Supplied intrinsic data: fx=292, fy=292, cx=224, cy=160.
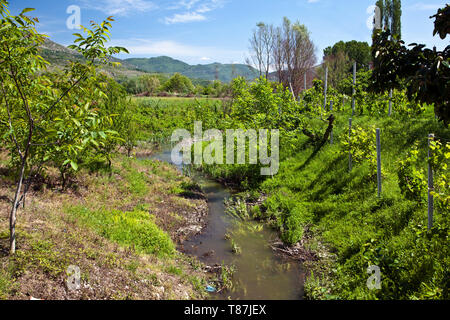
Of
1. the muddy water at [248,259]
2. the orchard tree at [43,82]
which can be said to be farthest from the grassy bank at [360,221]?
the orchard tree at [43,82]

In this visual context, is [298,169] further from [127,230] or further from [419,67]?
[419,67]

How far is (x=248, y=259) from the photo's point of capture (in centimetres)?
723

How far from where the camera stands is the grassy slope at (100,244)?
451 centimetres

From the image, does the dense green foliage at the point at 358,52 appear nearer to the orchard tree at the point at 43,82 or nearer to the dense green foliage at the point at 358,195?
the dense green foliage at the point at 358,195

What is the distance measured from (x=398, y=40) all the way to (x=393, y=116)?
10.1m

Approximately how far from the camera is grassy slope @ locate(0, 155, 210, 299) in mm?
4512

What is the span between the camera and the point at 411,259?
502 centimetres

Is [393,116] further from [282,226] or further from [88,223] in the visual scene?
[88,223]

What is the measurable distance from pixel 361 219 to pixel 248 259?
2.96 meters

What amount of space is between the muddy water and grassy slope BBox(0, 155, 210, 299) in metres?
0.60

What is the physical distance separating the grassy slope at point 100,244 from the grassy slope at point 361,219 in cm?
285

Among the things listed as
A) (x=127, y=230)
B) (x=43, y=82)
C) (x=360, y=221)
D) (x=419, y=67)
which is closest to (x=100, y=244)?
(x=127, y=230)

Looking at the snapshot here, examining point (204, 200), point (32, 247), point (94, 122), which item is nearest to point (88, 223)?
point (32, 247)

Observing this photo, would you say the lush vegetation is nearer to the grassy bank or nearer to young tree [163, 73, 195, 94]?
the grassy bank
